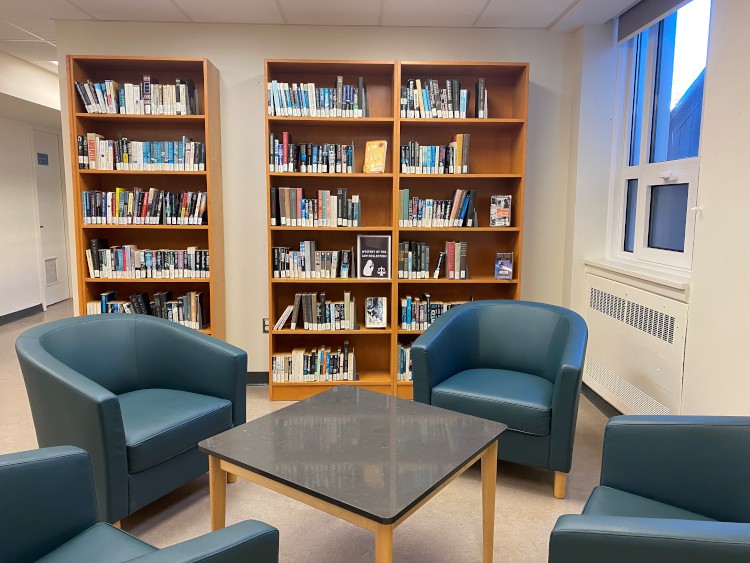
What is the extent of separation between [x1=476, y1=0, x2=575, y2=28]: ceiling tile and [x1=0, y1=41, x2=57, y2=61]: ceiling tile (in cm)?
335

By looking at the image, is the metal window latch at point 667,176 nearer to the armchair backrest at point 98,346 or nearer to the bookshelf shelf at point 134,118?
the bookshelf shelf at point 134,118

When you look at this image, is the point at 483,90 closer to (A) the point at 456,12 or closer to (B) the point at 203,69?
(A) the point at 456,12

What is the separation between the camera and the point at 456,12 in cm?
332

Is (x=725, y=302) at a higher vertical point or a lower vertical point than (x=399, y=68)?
lower

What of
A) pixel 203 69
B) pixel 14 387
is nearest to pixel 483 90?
pixel 203 69

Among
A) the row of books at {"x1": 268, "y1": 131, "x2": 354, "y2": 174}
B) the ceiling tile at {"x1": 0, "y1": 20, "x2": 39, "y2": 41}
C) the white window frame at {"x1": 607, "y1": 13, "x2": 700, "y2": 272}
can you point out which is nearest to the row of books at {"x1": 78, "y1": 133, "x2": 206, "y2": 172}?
the row of books at {"x1": 268, "y1": 131, "x2": 354, "y2": 174}

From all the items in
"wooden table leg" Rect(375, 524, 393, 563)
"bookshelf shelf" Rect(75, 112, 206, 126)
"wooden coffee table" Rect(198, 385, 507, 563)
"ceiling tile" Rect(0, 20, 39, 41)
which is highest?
"ceiling tile" Rect(0, 20, 39, 41)

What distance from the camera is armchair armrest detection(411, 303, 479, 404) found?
8.48 feet

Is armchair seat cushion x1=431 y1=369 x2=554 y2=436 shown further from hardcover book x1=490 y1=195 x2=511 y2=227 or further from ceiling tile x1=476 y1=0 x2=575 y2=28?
ceiling tile x1=476 y1=0 x2=575 y2=28

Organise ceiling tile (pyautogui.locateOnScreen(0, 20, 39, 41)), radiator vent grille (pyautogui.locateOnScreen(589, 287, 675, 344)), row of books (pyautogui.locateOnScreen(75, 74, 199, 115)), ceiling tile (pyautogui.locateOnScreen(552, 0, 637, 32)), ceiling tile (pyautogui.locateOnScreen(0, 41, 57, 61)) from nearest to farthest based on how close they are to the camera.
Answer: radiator vent grille (pyautogui.locateOnScreen(589, 287, 675, 344)), ceiling tile (pyautogui.locateOnScreen(552, 0, 637, 32)), row of books (pyautogui.locateOnScreen(75, 74, 199, 115)), ceiling tile (pyautogui.locateOnScreen(0, 20, 39, 41)), ceiling tile (pyautogui.locateOnScreen(0, 41, 57, 61))

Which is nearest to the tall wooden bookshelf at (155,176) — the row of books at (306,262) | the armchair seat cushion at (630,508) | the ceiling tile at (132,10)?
the ceiling tile at (132,10)

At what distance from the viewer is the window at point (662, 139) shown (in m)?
2.88

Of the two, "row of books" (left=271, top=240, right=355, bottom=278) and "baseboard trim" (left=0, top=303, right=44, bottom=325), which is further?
"baseboard trim" (left=0, top=303, right=44, bottom=325)

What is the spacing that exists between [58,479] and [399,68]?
9.25ft
